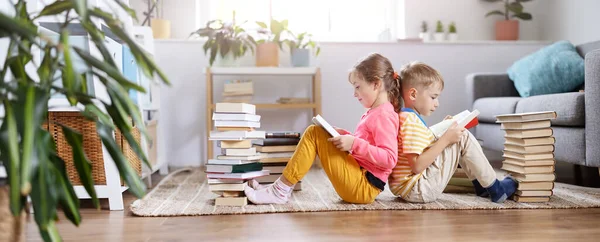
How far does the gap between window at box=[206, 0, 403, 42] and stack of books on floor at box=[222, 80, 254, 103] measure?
904 mm

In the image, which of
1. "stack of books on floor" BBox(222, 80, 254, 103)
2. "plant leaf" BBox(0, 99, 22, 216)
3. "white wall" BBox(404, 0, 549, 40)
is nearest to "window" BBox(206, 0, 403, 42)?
"white wall" BBox(404, 0, 549, 40)

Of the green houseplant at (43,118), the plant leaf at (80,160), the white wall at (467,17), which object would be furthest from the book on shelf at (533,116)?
the white wall at (467,17)

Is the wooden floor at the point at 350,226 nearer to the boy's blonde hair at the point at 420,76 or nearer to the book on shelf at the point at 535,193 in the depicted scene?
the book on shelf at the point at 535,193

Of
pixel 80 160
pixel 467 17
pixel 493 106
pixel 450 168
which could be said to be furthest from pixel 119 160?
pixel 467 17

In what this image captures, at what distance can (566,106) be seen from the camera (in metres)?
2.71

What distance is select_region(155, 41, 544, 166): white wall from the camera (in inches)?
161

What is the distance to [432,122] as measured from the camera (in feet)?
14.0

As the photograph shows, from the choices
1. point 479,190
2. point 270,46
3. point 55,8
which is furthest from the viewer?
point 270,46

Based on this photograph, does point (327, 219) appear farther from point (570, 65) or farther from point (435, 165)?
point (570, 65)

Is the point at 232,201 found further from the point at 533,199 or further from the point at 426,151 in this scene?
the point at 533,199

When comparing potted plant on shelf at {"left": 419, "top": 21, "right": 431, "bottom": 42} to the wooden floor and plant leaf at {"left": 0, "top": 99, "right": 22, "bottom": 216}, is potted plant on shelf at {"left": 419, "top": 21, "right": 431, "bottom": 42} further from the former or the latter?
plant leaf at {"left": 0, "top": 99, "right": 22, "bottom": 216}

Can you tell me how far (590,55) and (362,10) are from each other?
2.19 metres

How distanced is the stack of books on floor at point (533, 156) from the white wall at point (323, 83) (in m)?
1.94

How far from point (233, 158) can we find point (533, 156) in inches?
47.3
